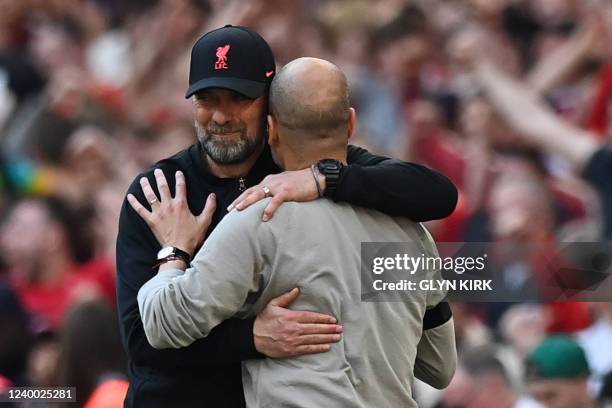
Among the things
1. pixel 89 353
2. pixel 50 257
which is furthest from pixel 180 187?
pixel 50 257

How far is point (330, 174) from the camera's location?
4.25m

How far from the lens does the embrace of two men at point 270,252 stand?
4.18m

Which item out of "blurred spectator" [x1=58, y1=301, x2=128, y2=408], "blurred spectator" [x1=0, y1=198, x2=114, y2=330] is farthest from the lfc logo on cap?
"blurred spectator" [x1=0, y1=198, x2=114, y2=330]

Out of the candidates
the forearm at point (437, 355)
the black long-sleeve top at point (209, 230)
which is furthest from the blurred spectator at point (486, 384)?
the black long-sleeve top at point (209, 230)

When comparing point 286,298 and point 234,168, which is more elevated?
point 234,168

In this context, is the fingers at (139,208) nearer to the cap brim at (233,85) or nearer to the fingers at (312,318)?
the cap brim at (233,85)

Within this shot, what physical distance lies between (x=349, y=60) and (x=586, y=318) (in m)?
4.16

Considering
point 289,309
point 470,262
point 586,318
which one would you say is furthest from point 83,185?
point 289,309

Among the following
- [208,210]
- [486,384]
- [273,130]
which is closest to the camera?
[273,130]

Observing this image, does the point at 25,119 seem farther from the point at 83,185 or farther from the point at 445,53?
the point at 445,53

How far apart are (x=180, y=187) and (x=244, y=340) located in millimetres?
579

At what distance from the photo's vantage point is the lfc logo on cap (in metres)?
4.54

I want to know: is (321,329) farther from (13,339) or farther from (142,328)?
(13,339)

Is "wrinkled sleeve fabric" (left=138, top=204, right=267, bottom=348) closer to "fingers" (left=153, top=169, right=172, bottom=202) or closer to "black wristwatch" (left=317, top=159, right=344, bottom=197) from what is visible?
"black wristwatch" (left=317, top=159, right=344, bottom=197)
